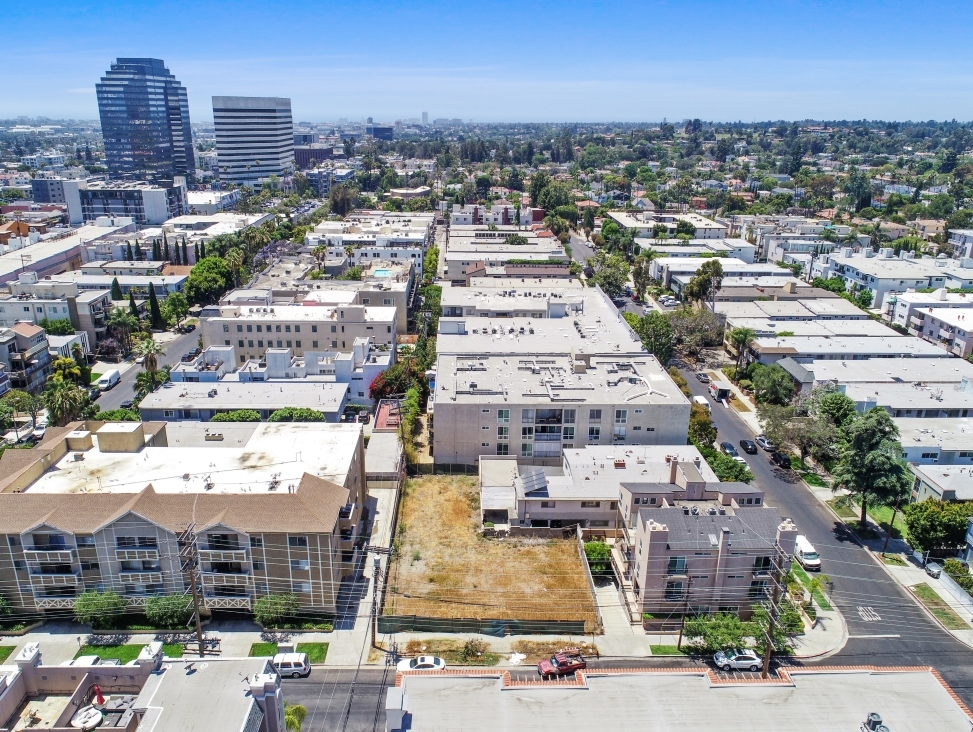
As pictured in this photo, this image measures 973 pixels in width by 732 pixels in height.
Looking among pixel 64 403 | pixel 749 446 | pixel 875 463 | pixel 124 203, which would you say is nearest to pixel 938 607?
pixel 875 463

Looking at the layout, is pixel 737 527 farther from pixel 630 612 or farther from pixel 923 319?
pixel 923 319

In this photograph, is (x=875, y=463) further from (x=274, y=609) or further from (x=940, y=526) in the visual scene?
(x=274, y=609)

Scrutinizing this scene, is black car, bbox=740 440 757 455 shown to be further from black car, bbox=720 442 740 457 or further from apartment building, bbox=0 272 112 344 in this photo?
apartment building, bbox=0 272 112 344

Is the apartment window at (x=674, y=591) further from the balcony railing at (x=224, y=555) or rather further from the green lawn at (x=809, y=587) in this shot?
the balcony railing at (x=224, y=555)

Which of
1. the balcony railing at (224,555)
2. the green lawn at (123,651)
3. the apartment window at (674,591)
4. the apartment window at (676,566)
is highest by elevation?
the balcony railing at (224,555)

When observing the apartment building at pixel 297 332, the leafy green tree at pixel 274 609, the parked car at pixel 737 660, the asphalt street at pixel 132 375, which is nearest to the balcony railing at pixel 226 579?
the leafy green tree at pixel 274 609

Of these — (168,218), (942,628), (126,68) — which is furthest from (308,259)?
(126,68)

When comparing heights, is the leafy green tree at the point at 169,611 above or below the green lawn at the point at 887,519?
above
